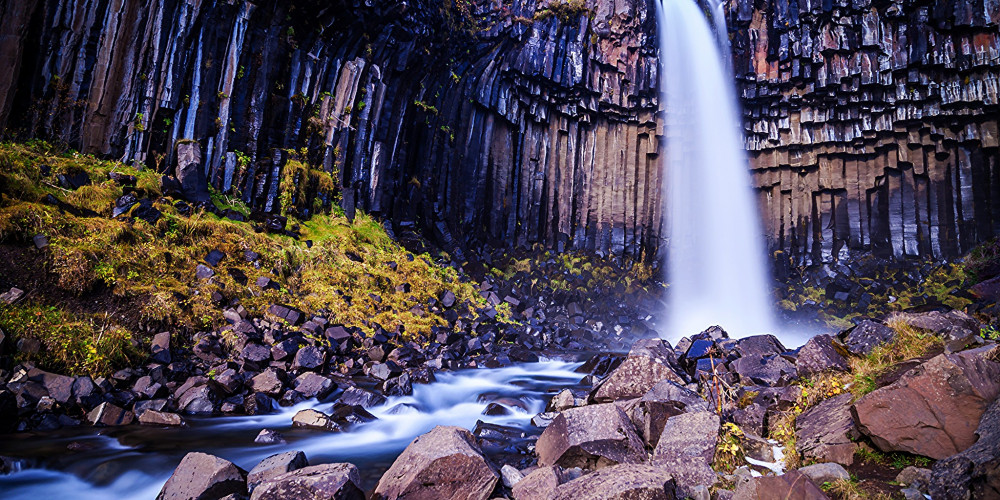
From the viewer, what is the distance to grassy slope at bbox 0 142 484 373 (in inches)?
272

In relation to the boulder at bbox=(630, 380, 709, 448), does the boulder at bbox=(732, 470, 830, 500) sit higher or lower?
higher

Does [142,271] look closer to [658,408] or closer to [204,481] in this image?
[204,481]

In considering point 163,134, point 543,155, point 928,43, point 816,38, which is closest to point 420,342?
point 163,134

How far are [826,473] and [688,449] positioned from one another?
1.08 metres

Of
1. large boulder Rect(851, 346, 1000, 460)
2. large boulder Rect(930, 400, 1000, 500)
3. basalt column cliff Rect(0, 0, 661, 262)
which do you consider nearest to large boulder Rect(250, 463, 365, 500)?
large boulder Rect(930, 400, 1000, 500)

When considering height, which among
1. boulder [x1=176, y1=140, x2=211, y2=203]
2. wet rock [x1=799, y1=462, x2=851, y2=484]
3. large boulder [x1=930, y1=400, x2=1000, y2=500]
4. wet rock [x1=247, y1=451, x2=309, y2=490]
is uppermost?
boulder [x1=176, y1=140, x2=211, y2=203]

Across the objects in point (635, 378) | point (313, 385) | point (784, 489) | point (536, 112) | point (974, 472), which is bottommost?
point (313, 385)

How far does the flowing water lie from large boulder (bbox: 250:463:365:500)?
1.44 metres

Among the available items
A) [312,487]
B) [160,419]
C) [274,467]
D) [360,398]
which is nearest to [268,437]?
[160,419]

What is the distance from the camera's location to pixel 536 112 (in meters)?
21.8

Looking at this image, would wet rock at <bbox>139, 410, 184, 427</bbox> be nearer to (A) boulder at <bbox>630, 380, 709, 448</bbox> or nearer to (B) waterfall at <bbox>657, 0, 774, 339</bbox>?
(A) boulder at <bbox>630, 380, 709, 448</bbox>

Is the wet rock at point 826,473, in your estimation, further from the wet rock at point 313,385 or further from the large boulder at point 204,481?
the wet rock at point 313,385

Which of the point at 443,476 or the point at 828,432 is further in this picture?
the point at 828,432

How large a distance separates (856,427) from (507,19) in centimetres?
1931
